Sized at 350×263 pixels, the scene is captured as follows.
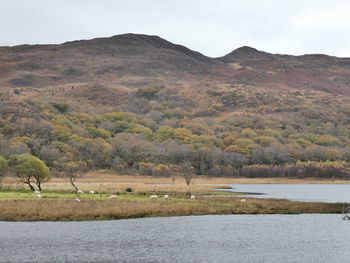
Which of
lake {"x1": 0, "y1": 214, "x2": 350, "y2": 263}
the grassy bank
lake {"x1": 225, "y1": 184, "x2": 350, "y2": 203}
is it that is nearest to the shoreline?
the grassy bank

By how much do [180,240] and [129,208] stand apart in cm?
1536

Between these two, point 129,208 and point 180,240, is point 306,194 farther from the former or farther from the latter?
point 180,240

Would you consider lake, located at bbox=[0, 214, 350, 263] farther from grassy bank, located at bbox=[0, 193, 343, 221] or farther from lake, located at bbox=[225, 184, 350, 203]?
lake, located at bbox=[225, 184, 350, 203]

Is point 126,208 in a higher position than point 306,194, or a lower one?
higher

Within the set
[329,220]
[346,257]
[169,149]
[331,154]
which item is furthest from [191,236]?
[331,154]

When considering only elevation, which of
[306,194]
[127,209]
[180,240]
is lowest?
[306,194]

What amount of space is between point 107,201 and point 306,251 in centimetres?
2920

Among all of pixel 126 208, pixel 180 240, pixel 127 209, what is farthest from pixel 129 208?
pixel 180 240

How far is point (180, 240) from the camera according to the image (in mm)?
42500

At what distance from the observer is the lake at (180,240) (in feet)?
119

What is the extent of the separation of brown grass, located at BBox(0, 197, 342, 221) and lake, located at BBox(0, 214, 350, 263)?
2337 mm

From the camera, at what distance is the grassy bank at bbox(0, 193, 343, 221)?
172 feet

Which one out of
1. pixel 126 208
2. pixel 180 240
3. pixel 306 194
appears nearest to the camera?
pixel 180 240

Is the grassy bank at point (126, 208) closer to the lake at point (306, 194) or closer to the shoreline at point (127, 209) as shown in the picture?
the shoreline at point (127, 209)
